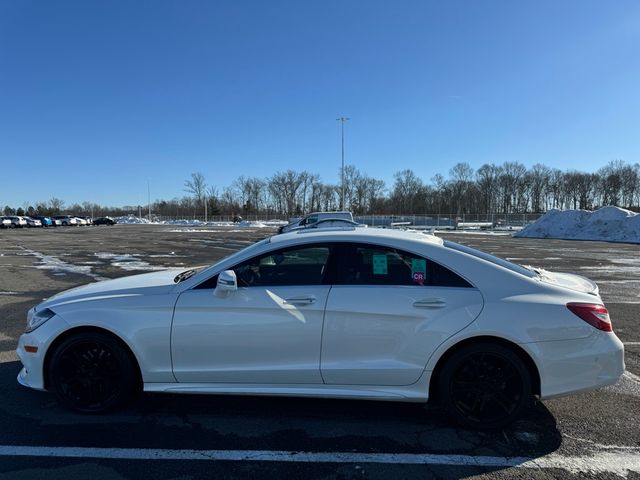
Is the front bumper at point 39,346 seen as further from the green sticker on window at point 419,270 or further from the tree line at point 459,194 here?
the tree line at point 459,194

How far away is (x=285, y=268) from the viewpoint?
12.9 ft

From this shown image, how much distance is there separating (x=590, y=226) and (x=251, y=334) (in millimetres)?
38951

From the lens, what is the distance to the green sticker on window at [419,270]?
3.74m

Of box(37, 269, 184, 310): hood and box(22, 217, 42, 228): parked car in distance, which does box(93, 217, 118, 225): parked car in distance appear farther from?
box(37, 269, 184, 310): hood

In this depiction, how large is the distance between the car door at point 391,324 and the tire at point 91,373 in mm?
1725

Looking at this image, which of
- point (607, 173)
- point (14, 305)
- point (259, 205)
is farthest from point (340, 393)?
point (607, 173)

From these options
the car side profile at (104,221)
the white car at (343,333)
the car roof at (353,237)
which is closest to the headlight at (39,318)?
the white car at (343,333)

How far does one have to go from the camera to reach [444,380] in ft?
11.9

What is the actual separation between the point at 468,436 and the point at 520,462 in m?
0.46

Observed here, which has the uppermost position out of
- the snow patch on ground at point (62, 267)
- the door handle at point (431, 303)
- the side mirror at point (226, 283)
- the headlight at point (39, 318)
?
the side mirror at point (226, 283)

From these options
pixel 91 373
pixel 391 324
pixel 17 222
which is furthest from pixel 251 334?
pixel 17 222

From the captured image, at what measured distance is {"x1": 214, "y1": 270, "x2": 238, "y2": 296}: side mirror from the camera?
365cm

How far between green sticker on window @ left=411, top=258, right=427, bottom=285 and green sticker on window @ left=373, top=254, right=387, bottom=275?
23 cm

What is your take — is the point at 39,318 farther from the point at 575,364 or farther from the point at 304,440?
the point at 575,364
